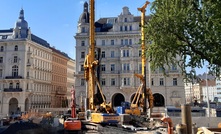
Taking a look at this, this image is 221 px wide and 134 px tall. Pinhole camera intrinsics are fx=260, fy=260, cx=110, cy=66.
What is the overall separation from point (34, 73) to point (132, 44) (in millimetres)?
29343

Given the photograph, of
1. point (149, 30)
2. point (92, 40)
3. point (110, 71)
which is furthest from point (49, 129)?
point (110, 71)

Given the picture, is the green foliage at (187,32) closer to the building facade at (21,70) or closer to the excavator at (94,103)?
the excavator at (94,103)

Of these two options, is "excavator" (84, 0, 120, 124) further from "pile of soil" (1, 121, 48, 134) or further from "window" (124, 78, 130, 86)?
"window" (124, 78, 130, 86)

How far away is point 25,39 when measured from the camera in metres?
69.1

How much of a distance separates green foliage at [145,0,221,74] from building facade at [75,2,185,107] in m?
43.6

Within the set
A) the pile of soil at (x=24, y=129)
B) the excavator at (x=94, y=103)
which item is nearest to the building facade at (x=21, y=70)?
the excavator at (x=94, y=103)

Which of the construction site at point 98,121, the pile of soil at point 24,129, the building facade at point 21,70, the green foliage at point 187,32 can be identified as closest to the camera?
the green foliage at point 187,32

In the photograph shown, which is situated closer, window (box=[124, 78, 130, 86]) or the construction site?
the construction site

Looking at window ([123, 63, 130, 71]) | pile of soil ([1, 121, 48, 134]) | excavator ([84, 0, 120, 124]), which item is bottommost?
pile of soil ([1, 121, 48, 134])

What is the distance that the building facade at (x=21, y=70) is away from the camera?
6750 centimetres

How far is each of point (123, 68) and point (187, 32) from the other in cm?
4654

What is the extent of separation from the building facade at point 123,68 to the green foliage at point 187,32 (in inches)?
1718

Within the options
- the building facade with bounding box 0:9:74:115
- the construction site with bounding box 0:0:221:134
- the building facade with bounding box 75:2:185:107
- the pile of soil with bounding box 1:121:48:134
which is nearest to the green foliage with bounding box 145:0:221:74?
the construction site with bounding box 0:0:221:134

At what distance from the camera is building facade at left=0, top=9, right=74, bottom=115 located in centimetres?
6750
